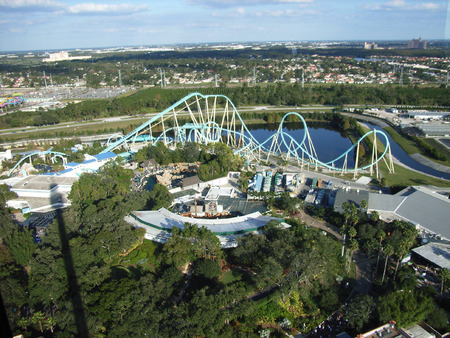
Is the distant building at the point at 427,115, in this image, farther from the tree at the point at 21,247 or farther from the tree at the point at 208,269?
the tree at the point at 21,247

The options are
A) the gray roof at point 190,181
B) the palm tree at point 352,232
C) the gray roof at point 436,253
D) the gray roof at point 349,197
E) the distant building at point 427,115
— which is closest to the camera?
the gray roof at point 436,253

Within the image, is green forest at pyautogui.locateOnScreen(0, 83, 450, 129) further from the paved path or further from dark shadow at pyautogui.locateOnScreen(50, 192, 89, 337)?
the paved path

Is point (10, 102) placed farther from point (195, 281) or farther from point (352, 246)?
point (352, 246)

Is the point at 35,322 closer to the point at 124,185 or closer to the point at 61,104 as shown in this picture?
the point at 124,185

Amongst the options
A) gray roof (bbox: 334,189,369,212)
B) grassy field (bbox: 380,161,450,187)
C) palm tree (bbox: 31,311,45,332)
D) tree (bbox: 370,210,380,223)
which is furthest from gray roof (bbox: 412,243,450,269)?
palm tree (bbox: 31,311,45,332)

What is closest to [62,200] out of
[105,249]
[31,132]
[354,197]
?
[105,249]

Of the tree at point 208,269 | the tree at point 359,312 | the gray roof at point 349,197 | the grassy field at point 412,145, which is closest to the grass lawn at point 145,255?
the tree at point 208,269
